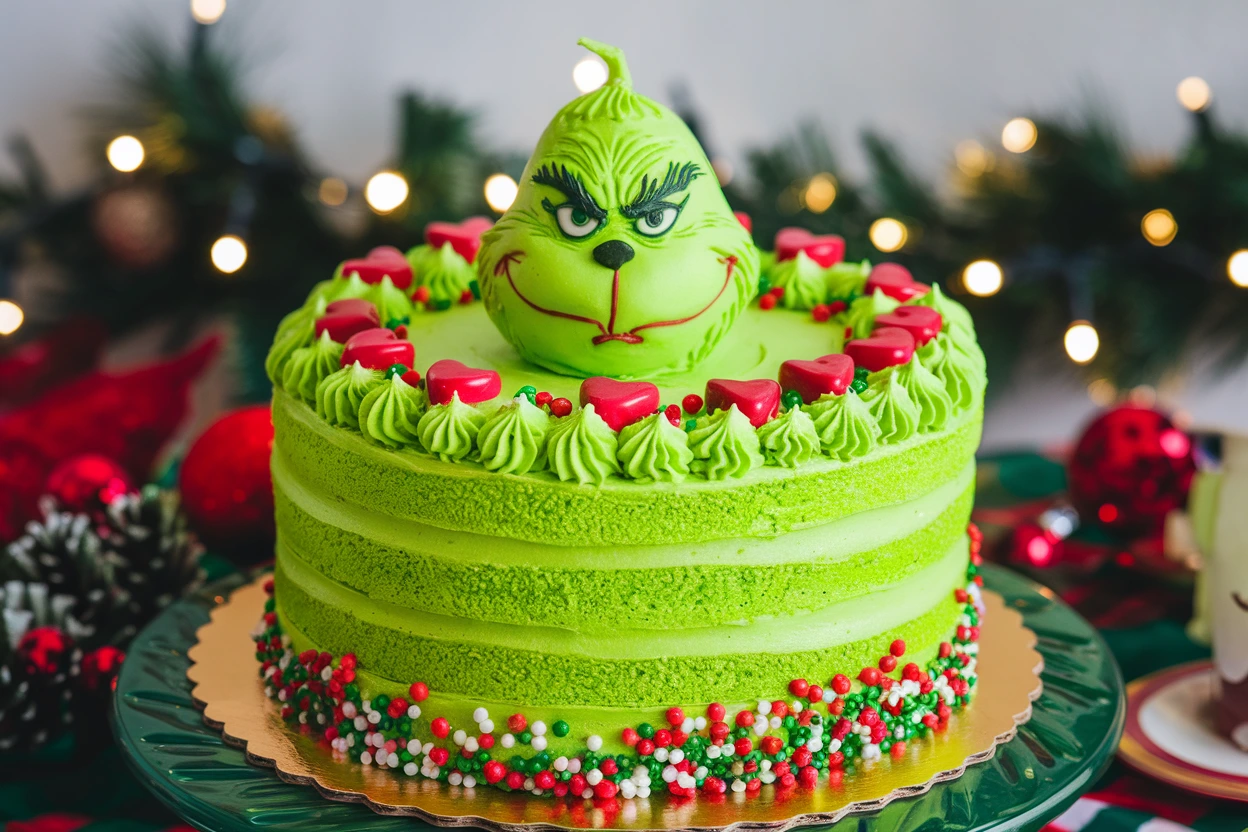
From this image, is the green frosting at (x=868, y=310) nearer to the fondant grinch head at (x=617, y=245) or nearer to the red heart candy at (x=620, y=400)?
the fondant grinch head at (x=617, y=245)

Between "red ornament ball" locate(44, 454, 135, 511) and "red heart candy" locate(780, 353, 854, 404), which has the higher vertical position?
"red heart candy" locate(780, 353, 854, 404)

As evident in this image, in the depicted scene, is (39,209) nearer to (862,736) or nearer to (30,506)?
(30,506)

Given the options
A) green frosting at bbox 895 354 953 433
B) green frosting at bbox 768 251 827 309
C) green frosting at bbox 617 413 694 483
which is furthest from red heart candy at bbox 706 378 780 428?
green frosting at bbox 768 251 827 309

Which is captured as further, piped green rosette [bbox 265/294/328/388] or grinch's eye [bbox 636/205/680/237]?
piped green rosette [bbox 265/294/328/388]

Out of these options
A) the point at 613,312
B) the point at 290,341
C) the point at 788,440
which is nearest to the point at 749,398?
the point at 788,440

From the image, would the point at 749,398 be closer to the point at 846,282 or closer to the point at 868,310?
the point at 868,310

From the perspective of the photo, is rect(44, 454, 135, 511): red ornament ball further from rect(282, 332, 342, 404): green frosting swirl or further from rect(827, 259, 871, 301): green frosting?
rect(827, 259, 871, 301): green frosting
